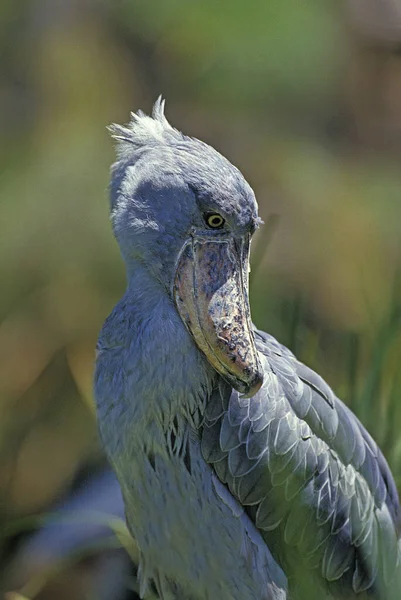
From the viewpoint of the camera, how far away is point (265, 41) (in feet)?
11.0

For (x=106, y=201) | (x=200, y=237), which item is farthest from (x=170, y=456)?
(x=106, y=201)

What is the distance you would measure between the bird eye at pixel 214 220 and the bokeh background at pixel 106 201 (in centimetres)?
79

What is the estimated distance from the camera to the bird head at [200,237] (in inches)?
80.9

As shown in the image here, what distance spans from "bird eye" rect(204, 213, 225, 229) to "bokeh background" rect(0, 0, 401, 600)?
0.79 metres

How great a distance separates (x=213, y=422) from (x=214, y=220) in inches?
16.2

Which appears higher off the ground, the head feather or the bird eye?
the head feather

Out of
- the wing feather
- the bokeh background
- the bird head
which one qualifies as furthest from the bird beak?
the bokeh background

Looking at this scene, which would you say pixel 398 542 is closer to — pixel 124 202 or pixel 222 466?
pixel 222 466

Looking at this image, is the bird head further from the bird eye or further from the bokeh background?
the bokeh background

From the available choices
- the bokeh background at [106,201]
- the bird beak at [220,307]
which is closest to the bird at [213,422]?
the bird beak at [220,307]

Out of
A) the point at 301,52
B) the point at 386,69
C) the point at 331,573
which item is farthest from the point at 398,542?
the point at 386,69

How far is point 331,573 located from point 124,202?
91 centimetres

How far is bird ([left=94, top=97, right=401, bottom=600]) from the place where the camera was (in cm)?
209

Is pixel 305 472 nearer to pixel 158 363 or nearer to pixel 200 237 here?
→ pixel 158 363
